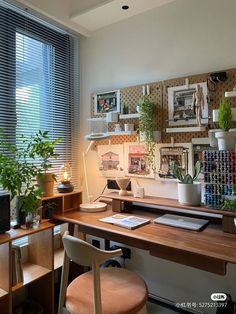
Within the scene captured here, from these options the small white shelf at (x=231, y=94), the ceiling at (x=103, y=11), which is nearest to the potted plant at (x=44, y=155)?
the ceiling at (x=103, y=11)

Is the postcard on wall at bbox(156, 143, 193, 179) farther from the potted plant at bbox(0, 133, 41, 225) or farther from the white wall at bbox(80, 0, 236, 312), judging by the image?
the potted plant at bbox(0, 133, 41, 225)

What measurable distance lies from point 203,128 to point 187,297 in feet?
4.29

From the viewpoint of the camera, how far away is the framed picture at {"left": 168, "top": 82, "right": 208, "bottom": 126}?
185cm

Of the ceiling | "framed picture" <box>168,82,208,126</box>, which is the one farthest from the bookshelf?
the ceiling

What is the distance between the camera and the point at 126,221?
1.77 m

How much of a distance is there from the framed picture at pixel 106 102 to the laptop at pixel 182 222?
3.42 feet

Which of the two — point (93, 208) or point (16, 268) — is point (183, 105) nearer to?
point (93, 208)

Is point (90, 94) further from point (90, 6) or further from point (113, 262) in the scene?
point (113, 262)

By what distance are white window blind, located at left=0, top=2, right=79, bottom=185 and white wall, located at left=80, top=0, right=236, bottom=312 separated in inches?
9.7

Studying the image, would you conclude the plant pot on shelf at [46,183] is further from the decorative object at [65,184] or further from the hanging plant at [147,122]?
the hanging plant at [147,122]

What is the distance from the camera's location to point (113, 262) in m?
2.19

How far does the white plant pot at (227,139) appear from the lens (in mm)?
1569

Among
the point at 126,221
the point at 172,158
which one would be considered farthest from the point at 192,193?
the point at 126,221

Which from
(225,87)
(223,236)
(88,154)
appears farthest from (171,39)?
(223,236)
